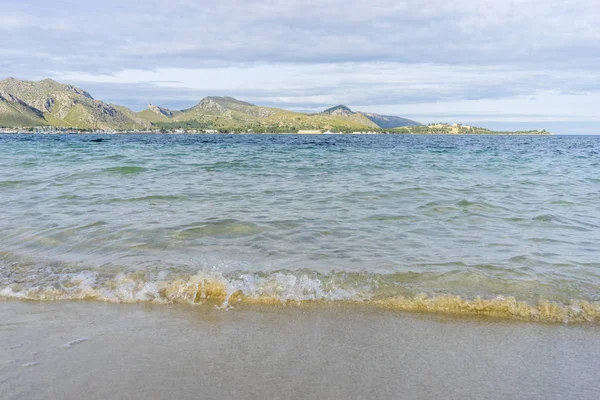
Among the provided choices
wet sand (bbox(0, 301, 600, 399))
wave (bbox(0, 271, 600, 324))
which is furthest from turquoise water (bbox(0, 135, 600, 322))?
wet sand (bbox(0, 301, 600, 399))

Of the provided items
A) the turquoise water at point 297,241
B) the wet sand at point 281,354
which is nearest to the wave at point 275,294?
the turquoise water at point 297,241

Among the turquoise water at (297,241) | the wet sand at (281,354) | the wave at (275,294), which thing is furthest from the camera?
the turquoise water at (297,241)

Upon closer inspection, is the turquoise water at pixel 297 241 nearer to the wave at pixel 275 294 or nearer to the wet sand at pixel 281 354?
the wave at pixel 275 294

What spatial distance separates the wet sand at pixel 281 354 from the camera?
10.9 ft

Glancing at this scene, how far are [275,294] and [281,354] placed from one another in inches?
62.1

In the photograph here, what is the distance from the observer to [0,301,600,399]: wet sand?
10.9 feet

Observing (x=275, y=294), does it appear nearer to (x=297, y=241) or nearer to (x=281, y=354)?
(x=281, y=354)

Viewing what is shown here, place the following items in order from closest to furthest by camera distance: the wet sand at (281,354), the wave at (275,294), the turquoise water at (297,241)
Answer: the wet sand at (281,354) → the wave at (275,294) → the turquoise water at (297,241)

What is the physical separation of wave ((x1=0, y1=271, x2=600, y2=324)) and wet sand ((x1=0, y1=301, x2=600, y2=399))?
231 millimetres

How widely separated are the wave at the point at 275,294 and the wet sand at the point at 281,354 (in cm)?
23

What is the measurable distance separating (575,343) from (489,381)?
1417 mm

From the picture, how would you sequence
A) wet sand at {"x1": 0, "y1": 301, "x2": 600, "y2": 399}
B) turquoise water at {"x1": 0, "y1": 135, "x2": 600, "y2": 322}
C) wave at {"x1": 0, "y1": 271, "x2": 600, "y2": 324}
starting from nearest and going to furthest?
wet sand at {"x1": 0, "y1": 301, "x2": 600, "y2": 399} < wave at {"x1": 0, "y1": 271, "x2": 600, "y2": 324} < turquoise water at {"x1": 0, "y1": 135, "x2": 600, "y2": 322}

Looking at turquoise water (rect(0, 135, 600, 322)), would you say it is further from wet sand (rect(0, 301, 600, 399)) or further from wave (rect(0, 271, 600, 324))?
wet sand (rect(0, 301, 600, 399))

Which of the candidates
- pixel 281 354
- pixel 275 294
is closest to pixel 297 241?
pixel 275 294
